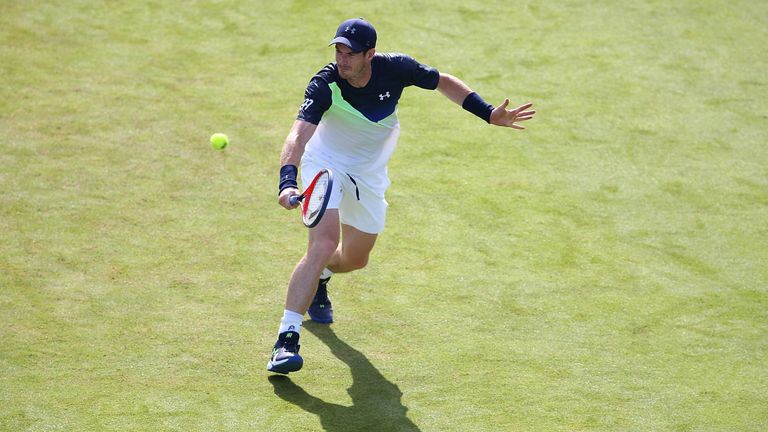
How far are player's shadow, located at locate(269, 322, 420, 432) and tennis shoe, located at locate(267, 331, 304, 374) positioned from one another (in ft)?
0.53

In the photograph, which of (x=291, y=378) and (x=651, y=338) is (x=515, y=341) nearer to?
(x=651, y=338)

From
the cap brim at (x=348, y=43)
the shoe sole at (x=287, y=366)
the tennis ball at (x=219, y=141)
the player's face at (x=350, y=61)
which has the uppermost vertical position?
the cap brim at (x=348, y=43)

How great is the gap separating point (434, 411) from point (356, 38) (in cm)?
260

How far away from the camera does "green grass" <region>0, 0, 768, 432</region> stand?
22.7 feet

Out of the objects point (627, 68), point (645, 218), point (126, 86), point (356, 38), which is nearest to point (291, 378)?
point (356, 38)

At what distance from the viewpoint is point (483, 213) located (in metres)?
9.62

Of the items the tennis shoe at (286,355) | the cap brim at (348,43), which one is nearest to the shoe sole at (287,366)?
the tennis shoe at (286,355)

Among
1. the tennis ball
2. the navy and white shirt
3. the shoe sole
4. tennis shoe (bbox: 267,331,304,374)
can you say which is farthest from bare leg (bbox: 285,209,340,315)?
the tennis ball

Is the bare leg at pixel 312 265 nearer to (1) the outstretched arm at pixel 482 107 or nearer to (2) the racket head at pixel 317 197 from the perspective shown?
(2) the racket head at pixel 317 197

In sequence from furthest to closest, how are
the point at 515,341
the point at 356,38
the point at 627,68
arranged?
the point at 627,68 → the point at 515,341 → the point at 356,38

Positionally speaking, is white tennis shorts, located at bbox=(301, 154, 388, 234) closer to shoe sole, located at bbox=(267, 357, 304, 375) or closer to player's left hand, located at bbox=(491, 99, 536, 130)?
player's left hand, located at bbox=(491, 99, 536, 130)

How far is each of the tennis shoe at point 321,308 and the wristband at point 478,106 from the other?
1750 mm

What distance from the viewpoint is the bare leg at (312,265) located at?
702 cm

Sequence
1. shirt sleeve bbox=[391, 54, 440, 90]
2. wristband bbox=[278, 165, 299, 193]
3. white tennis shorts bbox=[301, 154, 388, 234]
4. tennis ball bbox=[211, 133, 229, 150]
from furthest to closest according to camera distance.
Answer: tennis ball bbox=[211, 133, 229, 150], shirt sleeve bbox=[391, 54, 440, 90], white tennis shorts bbox=[301, 154, 388, 234], wristband bbox=[278, 165, 299, 193]
